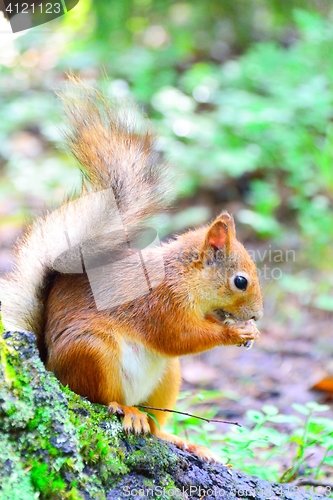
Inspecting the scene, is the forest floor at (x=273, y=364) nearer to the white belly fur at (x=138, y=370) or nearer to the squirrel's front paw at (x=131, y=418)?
the white belly fur at (x=138, y=370)

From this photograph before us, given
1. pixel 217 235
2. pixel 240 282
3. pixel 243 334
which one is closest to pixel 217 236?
pixel 217 235

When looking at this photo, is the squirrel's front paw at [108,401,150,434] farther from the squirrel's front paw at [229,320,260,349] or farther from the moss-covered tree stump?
the squirrel's front paw at [229,320,260,349]

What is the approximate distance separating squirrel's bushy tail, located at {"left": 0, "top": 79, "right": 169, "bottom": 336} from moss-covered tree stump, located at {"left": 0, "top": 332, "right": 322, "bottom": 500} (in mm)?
310

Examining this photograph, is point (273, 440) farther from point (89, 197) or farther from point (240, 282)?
point (89, 197)

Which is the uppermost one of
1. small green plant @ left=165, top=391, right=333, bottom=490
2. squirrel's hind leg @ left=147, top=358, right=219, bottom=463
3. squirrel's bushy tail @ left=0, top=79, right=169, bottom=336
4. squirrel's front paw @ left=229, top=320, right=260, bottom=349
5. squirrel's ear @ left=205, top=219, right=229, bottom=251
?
squirrel's bushy tail @ left=0, top=79, right=169, bottom=336

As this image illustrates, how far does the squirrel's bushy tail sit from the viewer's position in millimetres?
1484

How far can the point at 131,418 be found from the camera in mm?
1374

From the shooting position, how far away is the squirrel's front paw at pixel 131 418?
136cm

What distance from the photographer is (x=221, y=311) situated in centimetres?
177

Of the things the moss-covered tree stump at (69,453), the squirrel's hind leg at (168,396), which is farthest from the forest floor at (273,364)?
the moss-covered tree stump at (69,453)

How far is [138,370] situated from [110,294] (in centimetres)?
22

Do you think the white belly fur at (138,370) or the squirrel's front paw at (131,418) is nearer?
the squirrel's front paw at (131,418)

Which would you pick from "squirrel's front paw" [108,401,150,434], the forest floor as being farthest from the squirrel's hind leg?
the forest floor

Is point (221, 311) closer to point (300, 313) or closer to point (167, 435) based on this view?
point (167, 435)
